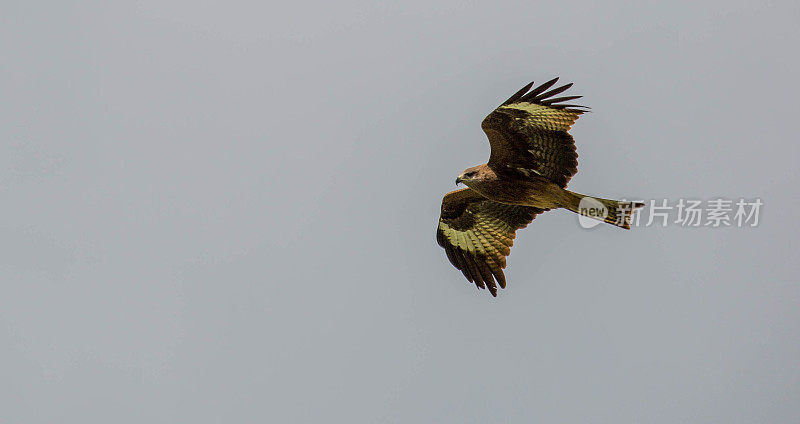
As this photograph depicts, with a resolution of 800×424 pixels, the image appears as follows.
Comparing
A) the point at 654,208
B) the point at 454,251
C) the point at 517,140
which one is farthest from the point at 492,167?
the point at 654,208

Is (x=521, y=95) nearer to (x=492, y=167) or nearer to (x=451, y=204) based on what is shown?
(x=492, y=167)

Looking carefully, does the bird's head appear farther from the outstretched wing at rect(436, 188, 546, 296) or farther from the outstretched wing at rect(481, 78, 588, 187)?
the outstretched wing at rect(436, 188, 546, 296)

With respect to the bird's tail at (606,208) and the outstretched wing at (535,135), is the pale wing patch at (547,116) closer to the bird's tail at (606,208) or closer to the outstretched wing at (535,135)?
the outstretched wing at (535,135)

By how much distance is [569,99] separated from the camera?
527 inches

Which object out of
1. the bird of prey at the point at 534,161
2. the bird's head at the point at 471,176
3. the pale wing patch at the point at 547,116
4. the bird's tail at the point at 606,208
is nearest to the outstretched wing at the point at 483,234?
the bird of prey at the point at 534,161

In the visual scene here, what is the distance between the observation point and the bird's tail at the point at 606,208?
531 inches

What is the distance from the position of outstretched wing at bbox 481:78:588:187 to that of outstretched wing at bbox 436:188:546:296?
1.22 meters

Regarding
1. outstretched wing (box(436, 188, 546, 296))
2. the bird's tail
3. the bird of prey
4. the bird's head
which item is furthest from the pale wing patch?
outstretched wing (box(436, 188, 546, 296))

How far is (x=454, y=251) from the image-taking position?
15320mm

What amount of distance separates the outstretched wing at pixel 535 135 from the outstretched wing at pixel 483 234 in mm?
1216

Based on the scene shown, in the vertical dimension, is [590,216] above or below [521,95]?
below

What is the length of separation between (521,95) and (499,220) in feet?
7.27

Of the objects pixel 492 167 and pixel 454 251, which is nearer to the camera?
A: pixel 492 167

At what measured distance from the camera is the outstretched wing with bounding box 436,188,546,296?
597 inches
